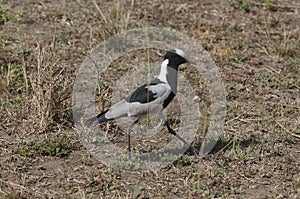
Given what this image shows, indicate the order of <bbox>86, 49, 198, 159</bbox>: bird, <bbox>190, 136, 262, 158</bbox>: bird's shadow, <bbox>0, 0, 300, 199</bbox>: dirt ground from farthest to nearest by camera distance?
<bbox>190, 136, 262, 158</bbox>: bird's shadow, <bbox>86, 49, 198, 159</bbox>: bird, <bbox>0, 0, 300, 199</bbox>: dirt ground

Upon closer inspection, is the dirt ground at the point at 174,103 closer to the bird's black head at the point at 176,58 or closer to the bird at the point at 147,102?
the bird at the point at 147,102

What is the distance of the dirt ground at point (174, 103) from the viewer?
5.12 meters

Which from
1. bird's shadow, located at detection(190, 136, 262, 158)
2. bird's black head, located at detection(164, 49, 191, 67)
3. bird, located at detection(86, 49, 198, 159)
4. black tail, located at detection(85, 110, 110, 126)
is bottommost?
bird's shadow, located at detection(190, 136, 262, 158)

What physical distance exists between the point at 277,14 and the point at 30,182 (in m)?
4.70

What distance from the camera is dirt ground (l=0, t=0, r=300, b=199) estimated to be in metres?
5.12

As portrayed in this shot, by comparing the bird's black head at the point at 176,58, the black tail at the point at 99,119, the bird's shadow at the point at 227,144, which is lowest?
the bird's shadow at the point at 227,144

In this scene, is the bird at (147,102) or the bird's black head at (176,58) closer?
the bird at (147,102)

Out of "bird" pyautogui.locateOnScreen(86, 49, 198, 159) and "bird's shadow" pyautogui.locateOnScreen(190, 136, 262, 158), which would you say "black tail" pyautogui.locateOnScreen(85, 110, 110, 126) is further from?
"bird's shadow" pyautogui.locateOnScreen(190, 136, 262, 158)

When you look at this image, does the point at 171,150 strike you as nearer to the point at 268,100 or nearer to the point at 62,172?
the point at 62,172

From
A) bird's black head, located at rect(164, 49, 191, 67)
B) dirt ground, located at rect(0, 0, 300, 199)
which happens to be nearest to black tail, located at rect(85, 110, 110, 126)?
dirt ground, located at rect(0, 0, 300, 199)

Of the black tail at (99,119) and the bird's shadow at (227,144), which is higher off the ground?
the black tail at (99,119)

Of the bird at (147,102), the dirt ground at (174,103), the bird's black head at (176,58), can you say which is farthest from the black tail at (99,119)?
the bird's black head at (176,58)

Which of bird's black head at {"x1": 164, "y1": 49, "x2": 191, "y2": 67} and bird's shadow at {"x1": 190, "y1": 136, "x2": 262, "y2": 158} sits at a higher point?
bird's black head at {"x1": 164, "y1": 49, "x2": 191, "y2": 67}

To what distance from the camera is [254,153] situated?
5602 millimetres
